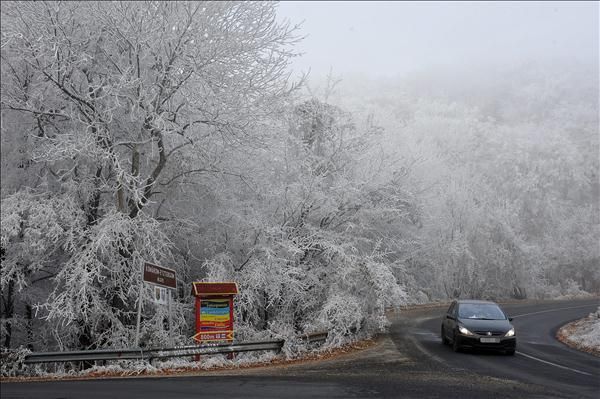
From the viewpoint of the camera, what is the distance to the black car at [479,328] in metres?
16.5

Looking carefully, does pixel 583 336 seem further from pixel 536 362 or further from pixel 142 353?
pixel 142 353

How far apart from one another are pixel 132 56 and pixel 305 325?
10.1 m

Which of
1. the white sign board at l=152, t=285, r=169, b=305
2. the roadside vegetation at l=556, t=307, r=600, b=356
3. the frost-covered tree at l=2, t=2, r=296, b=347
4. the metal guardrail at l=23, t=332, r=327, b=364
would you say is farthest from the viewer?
the roadside vegetation at l=556, t=307, r=600, b=356

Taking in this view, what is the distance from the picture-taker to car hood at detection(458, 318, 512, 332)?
16734mm

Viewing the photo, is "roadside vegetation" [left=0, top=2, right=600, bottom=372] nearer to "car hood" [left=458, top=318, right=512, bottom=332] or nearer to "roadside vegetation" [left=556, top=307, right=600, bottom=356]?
"car hood" [left=458, top=318, right=512, bottom=332]

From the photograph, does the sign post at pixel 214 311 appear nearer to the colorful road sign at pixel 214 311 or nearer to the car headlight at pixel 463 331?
the colorful road sign at pixel 214 311

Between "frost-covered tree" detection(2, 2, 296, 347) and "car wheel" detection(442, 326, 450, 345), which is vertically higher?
"frost-covered tree" detection(2, 2, 296, 347)

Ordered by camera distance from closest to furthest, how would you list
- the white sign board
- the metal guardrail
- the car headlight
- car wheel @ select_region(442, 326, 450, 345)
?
1. the metal guardrail
2. the white sign board
3. the car headlight
4. car wheel @ select_region(442, 326, 450, 345)

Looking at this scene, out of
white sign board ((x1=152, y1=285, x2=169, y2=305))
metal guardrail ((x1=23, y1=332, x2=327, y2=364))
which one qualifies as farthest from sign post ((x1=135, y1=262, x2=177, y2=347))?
metal guardrail ((x1=23, y1=332, x2=327, y2=364))

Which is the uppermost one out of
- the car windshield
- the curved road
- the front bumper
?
the car windshield

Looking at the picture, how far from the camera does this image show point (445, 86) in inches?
5128

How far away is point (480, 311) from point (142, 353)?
10.4m

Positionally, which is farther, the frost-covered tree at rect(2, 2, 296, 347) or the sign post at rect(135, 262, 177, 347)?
the frost-covered tree at rect(2, 2, 296, 347)

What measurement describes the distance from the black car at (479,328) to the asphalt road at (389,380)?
1.19ft
